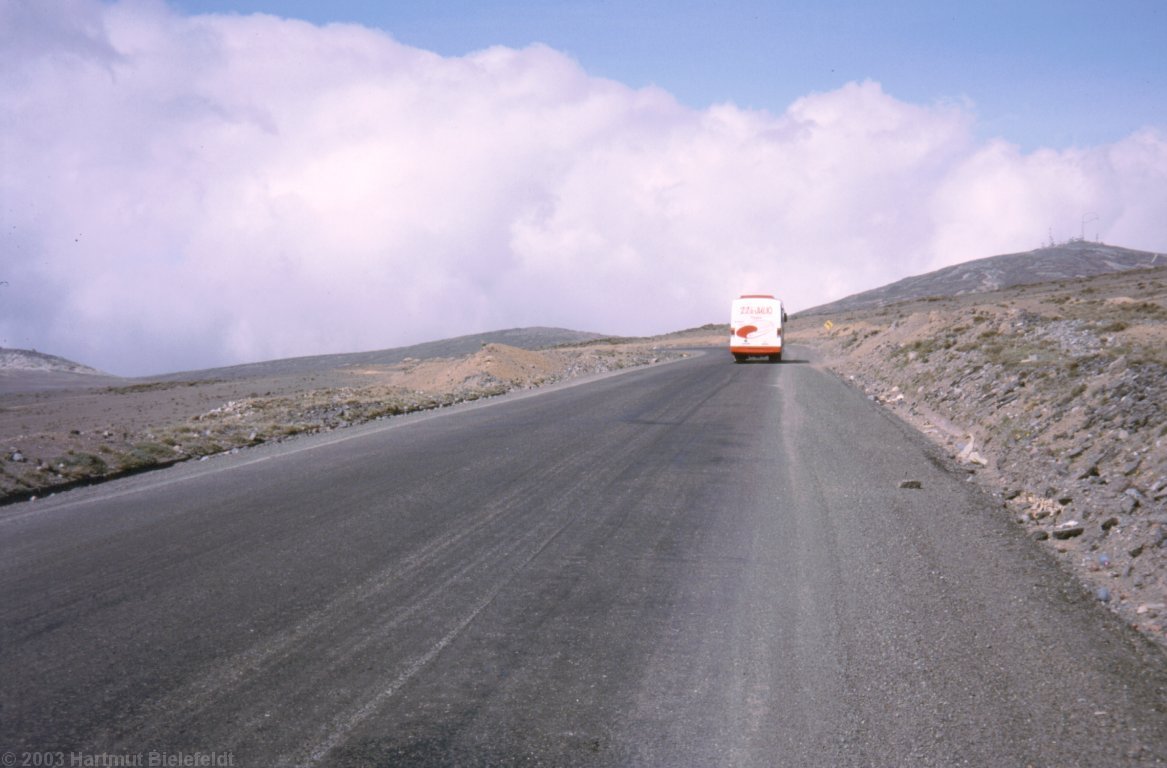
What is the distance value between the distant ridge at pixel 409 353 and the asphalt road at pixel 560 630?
85.0 meters

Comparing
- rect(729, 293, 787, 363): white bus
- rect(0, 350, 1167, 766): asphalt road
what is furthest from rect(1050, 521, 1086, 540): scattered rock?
rect(729, 293, 787, 363): white bus

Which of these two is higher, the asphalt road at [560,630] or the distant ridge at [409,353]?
the distant ridge at [409,353]

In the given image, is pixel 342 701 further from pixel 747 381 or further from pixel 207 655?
pixel 747 381

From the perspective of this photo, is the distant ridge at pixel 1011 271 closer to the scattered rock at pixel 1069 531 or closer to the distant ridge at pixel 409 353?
the distant ridge at pixel 409 353

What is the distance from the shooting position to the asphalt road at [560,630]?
12.8 ft

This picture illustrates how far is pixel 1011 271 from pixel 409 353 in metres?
113

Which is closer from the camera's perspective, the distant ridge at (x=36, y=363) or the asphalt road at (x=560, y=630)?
the asphalt road at (x=560, y=630)

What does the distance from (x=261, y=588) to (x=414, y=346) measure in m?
134

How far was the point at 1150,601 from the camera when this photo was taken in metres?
5.79

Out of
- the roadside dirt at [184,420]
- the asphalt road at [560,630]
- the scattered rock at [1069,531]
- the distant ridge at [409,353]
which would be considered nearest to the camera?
the asphalt road at [560,630]

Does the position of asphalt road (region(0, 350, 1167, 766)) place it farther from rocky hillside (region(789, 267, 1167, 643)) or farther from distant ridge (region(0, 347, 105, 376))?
distant ridge (region(0, 347, 105, 376))

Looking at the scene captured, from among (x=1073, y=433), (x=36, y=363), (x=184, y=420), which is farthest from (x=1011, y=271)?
(x=1073, y=433)

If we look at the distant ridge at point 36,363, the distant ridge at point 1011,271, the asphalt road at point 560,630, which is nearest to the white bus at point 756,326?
the asphalt road at point 560,630

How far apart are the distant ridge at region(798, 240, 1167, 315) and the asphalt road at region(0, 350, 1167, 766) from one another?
143286 mm
